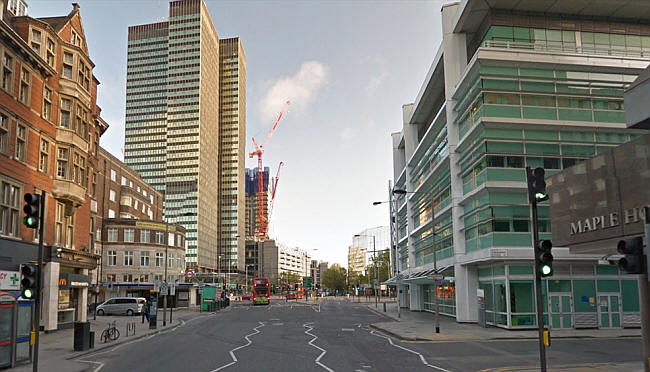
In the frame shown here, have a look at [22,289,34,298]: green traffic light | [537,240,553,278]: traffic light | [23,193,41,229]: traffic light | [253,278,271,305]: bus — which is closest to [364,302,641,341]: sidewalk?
[537,240,553,278]: traffic light

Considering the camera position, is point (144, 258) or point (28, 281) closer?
point (28, 281)

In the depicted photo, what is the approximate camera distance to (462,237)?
4084 centimetres

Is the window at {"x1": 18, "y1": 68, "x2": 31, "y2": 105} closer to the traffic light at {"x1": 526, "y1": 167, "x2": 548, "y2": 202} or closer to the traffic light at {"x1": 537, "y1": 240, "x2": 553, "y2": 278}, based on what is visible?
the traffic light at {"x1": 526, "y1": 167, "x2": 548, "y2": 202}

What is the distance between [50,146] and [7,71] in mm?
6515

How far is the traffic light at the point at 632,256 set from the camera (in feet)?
36.2

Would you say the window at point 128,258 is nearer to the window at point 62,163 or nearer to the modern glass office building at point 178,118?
the window at point 62,163

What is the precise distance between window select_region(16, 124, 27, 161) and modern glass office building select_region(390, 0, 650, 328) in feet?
83.6

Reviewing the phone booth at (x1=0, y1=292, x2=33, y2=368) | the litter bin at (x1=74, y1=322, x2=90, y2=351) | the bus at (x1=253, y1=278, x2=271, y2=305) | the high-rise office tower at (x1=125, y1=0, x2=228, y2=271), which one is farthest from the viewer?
the high-rise office tower at (x1=125, y1=0, x2=228, y2=271)

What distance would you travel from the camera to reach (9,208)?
1173 inches

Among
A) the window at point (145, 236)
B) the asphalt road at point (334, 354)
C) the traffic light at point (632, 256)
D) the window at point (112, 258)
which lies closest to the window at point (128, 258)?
the window at point (112, 258)

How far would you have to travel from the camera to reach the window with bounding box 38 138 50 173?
34.4 metres

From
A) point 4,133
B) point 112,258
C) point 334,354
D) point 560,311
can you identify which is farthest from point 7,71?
point 112,258

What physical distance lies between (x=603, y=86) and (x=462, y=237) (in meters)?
14.7

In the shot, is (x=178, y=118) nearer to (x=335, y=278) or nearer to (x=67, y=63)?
(x=335, y=278)
